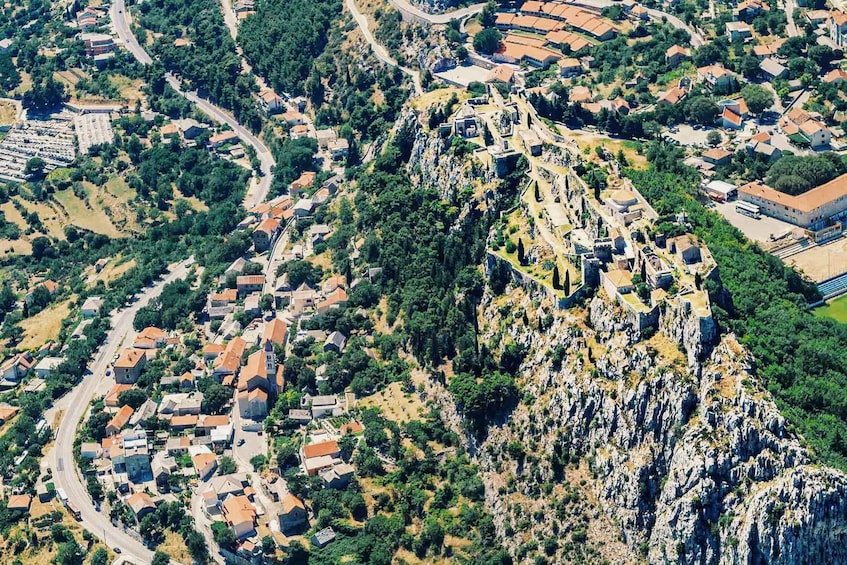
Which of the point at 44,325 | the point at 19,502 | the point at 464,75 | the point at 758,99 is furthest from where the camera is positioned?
the point at 464,75

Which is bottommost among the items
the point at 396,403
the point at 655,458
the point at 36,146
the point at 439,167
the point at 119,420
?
the point at 36,146

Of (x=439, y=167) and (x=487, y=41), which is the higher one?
(x=487, y=41)

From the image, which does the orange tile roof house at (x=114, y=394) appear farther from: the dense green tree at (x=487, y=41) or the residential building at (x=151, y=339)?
the dense green tree at (x=487, y=41)

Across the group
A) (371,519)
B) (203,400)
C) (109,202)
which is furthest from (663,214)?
(109,202)

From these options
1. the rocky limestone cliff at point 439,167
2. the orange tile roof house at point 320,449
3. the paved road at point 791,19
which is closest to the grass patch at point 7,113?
the rocky limestone cliff at point 439,167

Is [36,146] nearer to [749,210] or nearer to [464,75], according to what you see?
[464,75]

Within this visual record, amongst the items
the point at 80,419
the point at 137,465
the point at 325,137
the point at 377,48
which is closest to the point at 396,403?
the point at 137,465

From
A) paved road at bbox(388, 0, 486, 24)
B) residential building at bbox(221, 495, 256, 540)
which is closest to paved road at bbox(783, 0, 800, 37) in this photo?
paved road at bbox(388, 0, 486, 24)

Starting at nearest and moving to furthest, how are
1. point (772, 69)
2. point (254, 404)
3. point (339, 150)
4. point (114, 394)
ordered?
point (254, 404) → point (114, 394) → point (772, 69) → point (339, 150)
